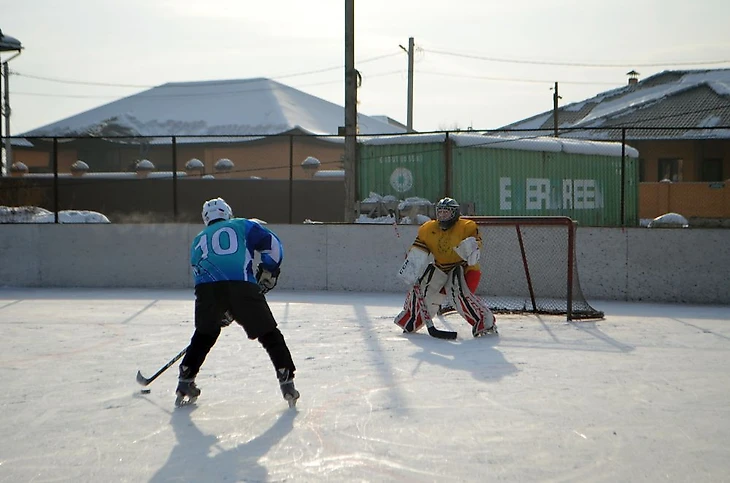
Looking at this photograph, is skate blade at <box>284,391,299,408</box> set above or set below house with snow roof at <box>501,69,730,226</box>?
below

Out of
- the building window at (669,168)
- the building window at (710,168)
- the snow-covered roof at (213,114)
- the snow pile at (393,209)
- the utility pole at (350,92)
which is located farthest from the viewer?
the snow-covered roof at (213,114)

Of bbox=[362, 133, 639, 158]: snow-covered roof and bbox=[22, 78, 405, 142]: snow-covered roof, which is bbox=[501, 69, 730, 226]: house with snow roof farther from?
bbox=[22, 78, 405, 142]: snow-covered roof

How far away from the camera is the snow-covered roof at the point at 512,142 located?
1923 centimetres

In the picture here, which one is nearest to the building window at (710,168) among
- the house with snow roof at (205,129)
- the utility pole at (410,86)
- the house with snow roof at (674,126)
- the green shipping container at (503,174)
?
the house with snow roof at (674,126)

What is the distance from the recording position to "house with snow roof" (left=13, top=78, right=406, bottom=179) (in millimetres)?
39594

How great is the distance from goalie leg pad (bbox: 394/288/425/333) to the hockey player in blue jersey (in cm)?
291


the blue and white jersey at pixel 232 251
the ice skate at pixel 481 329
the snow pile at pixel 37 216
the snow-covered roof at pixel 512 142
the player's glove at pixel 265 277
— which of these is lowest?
the ice skate at pixel 481 329

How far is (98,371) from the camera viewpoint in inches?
247

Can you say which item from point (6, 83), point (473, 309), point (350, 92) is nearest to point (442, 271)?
point (473, 309)

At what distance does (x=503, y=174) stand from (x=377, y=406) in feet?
49.7

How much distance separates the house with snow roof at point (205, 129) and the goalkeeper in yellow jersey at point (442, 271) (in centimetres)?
2581

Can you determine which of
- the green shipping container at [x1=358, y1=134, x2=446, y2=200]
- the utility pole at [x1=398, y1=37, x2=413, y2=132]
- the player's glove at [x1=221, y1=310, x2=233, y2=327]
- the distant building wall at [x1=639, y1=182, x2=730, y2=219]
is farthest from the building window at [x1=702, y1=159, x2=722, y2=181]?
the player's glove at [x1=221, y1=310, x2=233, y2=327]

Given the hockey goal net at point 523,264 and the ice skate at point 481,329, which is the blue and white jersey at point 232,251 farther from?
the hockey goal net at point 523,264

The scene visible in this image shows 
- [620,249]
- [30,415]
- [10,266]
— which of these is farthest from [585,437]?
[10,266]
